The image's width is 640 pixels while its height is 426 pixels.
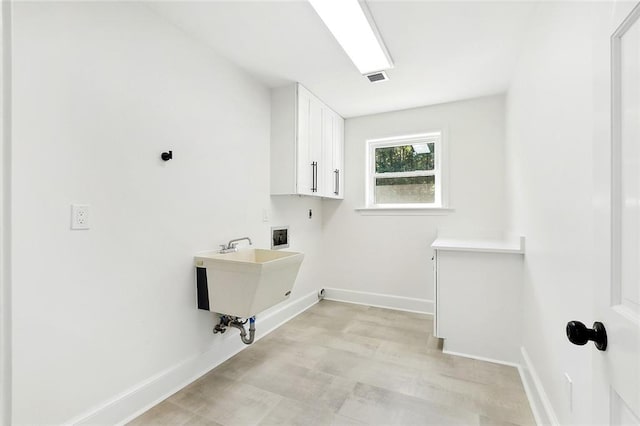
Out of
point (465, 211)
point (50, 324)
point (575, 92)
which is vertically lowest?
point (50, 324)

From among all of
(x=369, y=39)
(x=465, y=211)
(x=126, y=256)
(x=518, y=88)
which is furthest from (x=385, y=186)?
(x=126, y=256)

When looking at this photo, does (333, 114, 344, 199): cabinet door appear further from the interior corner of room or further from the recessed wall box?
the recessed wall box

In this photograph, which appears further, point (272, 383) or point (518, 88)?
point (518, 88)

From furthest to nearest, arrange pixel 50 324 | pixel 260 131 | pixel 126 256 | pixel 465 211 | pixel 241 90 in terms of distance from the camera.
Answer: pixel 465 211 → pixel 260 131 → pixel 241 90 → pixel 126 256 → pixel 50 324

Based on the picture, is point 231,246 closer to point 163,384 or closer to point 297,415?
point 163,384

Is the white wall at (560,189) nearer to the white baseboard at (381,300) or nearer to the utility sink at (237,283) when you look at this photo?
the white baseboard at (381,300)

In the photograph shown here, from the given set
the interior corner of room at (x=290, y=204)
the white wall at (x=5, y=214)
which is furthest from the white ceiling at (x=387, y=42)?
the white wall at (x=5, y=214)

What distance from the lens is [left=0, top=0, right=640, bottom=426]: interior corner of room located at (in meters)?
1.09

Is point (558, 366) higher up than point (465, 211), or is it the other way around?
point (465, 211)

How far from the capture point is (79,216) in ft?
4.69

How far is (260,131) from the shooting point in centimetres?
273

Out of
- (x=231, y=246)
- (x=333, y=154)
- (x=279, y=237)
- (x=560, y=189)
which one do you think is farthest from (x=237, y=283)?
(x=333, y=154)

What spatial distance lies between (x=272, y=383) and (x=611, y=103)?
7.05ft

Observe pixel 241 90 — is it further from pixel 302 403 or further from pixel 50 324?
pixel 302 403
